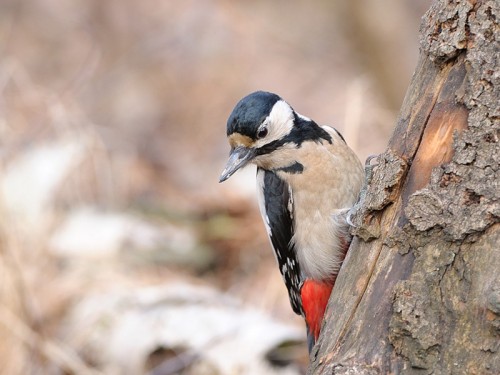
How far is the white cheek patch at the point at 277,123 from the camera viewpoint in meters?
3.53

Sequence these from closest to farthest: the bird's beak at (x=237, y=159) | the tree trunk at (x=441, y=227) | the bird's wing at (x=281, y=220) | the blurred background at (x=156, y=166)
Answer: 1. the tree trunk at (x=441, y=227)
2. the bird's beak at (x=237, y=159)
3. the bird's wing at (x=281, y=220)
4. the blurred background at (x=156, y=166)

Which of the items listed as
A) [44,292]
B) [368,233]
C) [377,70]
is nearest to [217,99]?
[377,70]

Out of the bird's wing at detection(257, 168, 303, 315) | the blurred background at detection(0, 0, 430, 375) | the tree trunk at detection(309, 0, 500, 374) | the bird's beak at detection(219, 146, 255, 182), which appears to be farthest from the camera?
the blurred background at detection(0, 0, 430, 375)

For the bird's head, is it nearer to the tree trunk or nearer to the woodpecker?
the woodpecker

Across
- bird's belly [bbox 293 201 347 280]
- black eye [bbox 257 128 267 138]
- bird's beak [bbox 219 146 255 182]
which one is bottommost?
bird's belly [bbox 293 201 347 280]

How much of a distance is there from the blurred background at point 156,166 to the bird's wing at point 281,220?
3.55 feet

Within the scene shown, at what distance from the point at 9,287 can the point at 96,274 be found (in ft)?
3.80

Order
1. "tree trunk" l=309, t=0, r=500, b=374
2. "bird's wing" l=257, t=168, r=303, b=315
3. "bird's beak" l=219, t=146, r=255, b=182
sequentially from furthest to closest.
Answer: "bird's wing" l=257, t=168, r=303, b=315
"bird's beak" l=219, t=146, r=255, b=182
"tree trunk" l=309, t=0, r=500, b=374

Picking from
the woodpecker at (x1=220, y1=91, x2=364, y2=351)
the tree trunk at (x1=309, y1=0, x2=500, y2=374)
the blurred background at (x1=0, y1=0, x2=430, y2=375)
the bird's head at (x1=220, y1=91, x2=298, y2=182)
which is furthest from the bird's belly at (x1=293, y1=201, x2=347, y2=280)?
the blurred background at (x1=0, y1=0, x2=430, y2=375)

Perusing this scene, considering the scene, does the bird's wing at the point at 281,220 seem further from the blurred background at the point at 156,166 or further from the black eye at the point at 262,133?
the blurred background at the point at 156,166

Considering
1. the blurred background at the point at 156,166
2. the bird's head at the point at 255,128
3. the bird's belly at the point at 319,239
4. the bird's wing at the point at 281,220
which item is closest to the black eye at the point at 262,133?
the bird's head at the point at 255,128

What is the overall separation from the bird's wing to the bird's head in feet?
0.39

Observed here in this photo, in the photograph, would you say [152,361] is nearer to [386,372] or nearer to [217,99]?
[386,372]

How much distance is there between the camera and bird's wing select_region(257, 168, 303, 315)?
3621 millimetres
